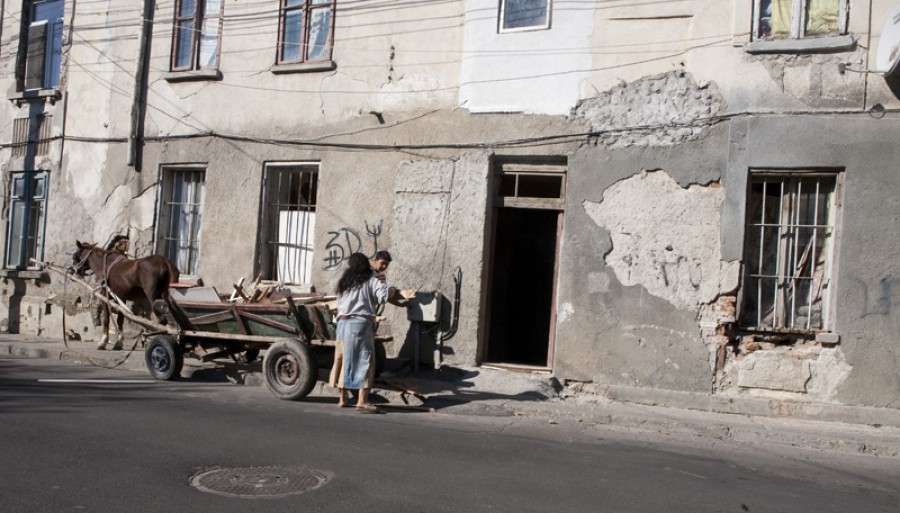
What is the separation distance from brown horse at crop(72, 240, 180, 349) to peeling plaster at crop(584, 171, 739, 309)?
21.3ft

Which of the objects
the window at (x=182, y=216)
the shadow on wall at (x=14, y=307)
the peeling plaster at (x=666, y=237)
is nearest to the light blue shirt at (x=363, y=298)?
the peeling plaster at (x=666, y=237)

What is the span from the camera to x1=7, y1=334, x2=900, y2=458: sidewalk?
8.52 m

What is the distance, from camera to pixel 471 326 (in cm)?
1115

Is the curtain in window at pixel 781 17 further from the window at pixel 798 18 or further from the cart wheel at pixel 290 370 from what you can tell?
the cart wheel at pixel 290 370

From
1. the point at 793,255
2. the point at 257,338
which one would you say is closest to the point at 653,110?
the point at 793,255

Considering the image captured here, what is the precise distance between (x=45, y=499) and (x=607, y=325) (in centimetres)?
714

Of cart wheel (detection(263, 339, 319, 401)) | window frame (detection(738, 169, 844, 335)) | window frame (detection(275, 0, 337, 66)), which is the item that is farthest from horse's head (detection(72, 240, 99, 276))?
window frame (detection(738, 169, 844, 335))

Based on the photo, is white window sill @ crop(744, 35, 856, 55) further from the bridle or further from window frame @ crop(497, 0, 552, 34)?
the bridle

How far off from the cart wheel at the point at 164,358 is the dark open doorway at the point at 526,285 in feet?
15.1

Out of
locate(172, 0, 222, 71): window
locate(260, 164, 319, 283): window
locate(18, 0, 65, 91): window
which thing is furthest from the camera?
locate(18, 0, 65, 91): window

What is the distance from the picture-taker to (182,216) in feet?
46.6

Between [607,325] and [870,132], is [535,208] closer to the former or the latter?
[607,325]

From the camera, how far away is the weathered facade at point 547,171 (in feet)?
31.6

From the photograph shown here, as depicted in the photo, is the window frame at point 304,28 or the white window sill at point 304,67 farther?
the window frame at point 304,28
